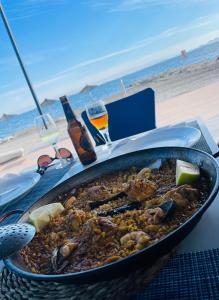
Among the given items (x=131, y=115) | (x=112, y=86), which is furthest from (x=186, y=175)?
(x=112, y=86)

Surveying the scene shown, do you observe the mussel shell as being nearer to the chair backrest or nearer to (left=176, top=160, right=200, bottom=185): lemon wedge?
(left=176, top=160, right=200, bottom=185): lemon wedge

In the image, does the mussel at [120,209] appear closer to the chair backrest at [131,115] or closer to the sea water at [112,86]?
the chair backrest at [131,115]

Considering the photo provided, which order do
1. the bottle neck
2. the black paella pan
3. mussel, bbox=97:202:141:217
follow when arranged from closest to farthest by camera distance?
the black paella pan
mussel, bbox=97:202:141:217
the bottle neck

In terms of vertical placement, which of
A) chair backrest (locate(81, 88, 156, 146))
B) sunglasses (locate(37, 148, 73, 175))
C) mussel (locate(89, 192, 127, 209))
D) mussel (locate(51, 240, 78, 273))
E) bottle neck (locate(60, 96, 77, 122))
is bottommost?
chair backrest (locate(81, 88, 156, 146))

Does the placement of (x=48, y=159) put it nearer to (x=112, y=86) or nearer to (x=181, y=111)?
(x=181, y=111)

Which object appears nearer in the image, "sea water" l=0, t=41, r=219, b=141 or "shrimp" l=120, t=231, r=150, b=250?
"shrimp" l=120, t=231, r=150, b=250

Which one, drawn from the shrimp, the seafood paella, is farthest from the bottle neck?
the shrimp

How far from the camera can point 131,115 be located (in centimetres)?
208

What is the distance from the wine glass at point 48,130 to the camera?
1.27 metres

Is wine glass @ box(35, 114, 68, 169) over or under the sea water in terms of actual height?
over

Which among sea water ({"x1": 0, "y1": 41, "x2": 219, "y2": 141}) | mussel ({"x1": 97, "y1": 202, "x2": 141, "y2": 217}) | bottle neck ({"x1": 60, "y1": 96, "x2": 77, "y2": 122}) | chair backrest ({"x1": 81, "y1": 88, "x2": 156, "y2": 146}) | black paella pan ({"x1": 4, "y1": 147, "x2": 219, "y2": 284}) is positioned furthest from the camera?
sea water ({"x1": 0, "y1": 41, "x2": 219, "y2": 141})

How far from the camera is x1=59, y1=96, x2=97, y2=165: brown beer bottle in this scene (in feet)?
3.84

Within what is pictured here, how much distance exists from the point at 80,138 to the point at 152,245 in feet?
2.82

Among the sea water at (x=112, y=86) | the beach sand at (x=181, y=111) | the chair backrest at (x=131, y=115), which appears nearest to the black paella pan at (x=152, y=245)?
the beach sand at (x=181, y=111)
